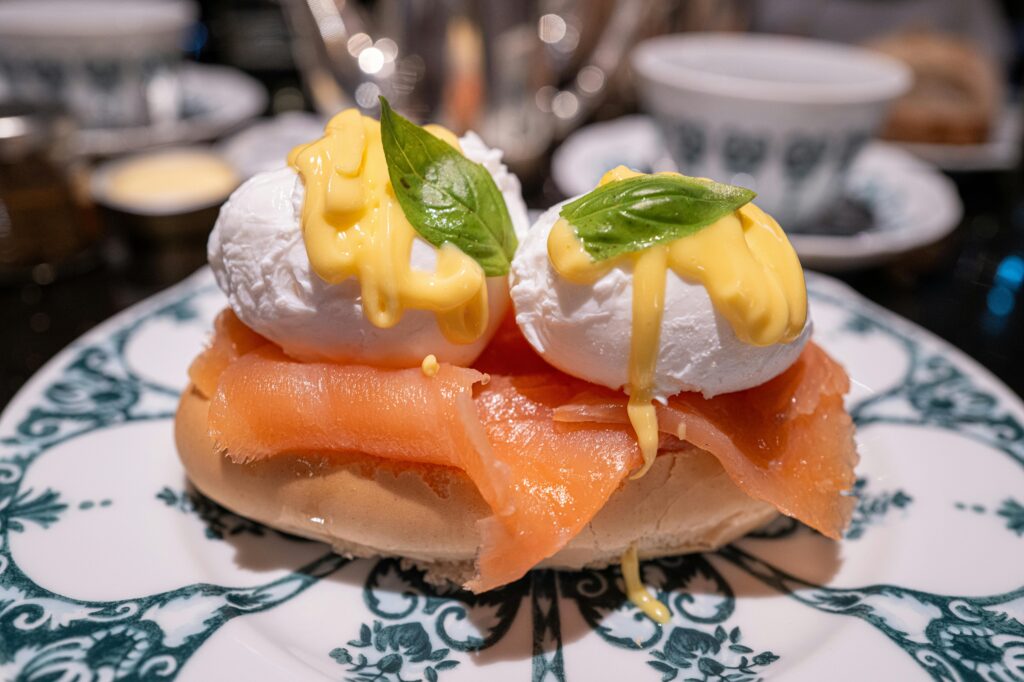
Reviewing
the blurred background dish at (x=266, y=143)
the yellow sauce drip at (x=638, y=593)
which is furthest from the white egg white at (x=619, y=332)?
the blurred background dish at (x=266, y=143)

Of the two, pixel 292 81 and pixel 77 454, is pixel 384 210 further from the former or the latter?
pixel 292 81

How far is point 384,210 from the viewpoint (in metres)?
1.40

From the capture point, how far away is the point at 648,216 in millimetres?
1310

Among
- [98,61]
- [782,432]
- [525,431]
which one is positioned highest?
[98,61]

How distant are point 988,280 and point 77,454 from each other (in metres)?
3.07

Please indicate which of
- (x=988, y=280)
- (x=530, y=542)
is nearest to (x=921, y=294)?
(x=988, y=280)

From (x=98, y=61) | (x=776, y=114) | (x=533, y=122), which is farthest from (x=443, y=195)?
(x=98, y=61)

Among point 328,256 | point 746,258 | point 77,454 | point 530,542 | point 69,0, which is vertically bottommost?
point 530,542

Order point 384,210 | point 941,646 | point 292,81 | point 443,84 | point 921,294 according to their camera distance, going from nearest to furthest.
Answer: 1. point 941,646
2. point 384,210
3. point 921,294
4. point 443,84
5. point 292,81

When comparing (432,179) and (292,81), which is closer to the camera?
(432,179)

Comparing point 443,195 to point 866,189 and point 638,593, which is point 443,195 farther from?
point 866,189

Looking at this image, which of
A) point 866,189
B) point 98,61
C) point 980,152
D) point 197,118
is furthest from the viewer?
point 197,118

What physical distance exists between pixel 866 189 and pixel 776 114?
83 centimetres

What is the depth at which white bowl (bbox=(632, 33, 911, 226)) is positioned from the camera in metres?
2.69
